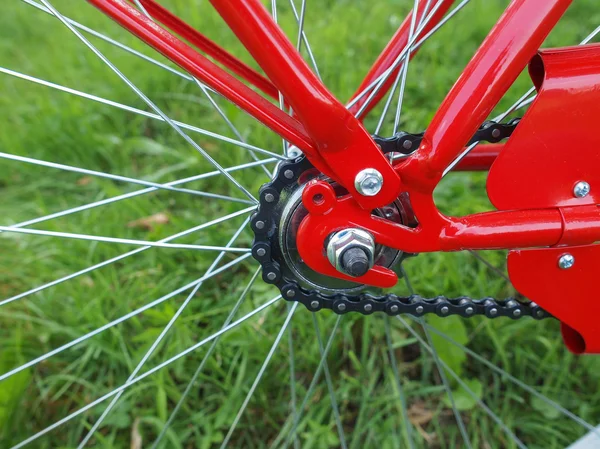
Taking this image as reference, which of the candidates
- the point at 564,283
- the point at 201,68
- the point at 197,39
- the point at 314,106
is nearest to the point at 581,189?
the point at 564,283

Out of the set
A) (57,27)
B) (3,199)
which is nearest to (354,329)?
(3,199)

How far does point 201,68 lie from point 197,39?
0.30 meters

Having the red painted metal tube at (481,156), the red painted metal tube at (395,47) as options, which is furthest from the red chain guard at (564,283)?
the red painted metal tube at (395,47)

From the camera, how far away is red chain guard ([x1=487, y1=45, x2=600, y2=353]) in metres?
0.83

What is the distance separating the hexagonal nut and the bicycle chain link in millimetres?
118

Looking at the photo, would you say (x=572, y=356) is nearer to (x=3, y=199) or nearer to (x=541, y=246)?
(x=541, y=246)

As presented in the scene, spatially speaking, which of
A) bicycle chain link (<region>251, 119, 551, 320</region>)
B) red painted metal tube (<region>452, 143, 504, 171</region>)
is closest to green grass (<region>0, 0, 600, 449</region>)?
bicycle chain link (<region>251, 119, 551, 320</region>)

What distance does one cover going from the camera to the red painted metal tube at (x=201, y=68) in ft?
2.49

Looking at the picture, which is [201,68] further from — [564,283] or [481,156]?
[564,283]

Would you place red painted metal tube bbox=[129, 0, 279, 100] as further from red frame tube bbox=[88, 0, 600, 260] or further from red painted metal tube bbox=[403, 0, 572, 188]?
red painted metal tube bbox=[403, 0, 572, 188]

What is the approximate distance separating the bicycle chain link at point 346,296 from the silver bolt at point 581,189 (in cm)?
14

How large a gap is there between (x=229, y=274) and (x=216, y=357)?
0.92 feet

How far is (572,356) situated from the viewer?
1369 millimetres

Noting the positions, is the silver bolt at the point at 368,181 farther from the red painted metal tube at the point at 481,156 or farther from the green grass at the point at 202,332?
the green grass at the point at 202,332
